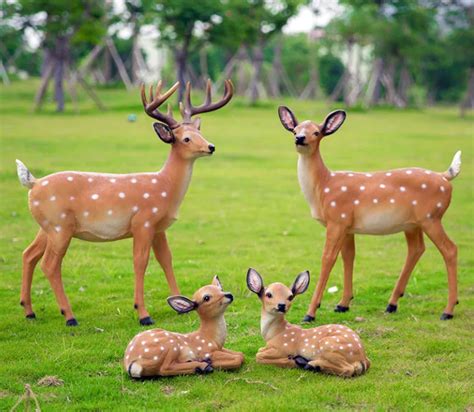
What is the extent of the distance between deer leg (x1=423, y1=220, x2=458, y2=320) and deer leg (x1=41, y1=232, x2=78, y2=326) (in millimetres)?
3508

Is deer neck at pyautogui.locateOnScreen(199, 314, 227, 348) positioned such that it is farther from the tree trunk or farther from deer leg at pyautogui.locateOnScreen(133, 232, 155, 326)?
the tree trunk

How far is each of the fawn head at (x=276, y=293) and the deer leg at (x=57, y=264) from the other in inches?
80.3

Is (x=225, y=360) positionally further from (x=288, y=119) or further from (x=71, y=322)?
(x=288, y=119)

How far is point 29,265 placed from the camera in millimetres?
7840

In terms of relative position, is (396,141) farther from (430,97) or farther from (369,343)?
(430,97)

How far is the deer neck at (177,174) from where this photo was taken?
7762mm

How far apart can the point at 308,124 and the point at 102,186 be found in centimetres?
208

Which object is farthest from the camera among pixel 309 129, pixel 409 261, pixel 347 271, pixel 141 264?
pixel 409 261

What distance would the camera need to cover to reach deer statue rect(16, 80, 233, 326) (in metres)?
7.38

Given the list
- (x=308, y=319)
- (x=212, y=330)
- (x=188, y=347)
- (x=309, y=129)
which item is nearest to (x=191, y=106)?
(x=309, y=129)

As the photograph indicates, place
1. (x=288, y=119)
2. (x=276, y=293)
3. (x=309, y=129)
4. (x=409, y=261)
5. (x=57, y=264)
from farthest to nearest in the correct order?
1. (x=409, y=261)
2. (x=288, y=119)
3. (x=309, y=129)
4. (x=57, y=264)
5. (x=276, y=293)

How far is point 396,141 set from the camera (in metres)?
27.7

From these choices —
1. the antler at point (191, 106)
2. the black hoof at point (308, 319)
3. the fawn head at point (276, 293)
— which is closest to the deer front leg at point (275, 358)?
the fawn head at point (276, 293)

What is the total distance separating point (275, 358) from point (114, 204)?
2.22 meters
